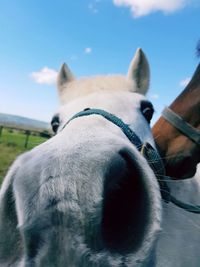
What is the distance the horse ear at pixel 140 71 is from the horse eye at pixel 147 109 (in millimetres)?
391

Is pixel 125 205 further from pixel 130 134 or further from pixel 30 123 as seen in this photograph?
pixel 30 123

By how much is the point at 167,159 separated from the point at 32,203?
206cm

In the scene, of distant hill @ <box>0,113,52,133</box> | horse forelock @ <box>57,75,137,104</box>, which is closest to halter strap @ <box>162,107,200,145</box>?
horse forelock @ <box>57,75,137,104</box>

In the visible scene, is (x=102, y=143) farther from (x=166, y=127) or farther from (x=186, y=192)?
(x=166, y=127)

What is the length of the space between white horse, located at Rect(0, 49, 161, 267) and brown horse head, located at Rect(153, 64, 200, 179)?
1645 mm

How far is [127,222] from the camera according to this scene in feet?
4.46

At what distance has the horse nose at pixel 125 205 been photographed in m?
1.28

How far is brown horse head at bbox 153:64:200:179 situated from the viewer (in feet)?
10.0

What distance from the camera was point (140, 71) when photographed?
116 inches

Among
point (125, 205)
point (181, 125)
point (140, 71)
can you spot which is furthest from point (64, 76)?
point (125, 205)

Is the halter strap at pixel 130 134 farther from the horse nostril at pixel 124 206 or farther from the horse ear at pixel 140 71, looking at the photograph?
the horse ear at pixel 140 71

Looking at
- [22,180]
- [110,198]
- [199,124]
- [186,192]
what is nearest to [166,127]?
[199,124]

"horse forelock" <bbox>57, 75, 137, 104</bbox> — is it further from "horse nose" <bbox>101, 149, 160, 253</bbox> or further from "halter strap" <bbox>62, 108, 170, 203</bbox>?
"horse nose" <bbox>101, 149, 160, 253</bbox>

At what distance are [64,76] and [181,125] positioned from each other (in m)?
1.25
